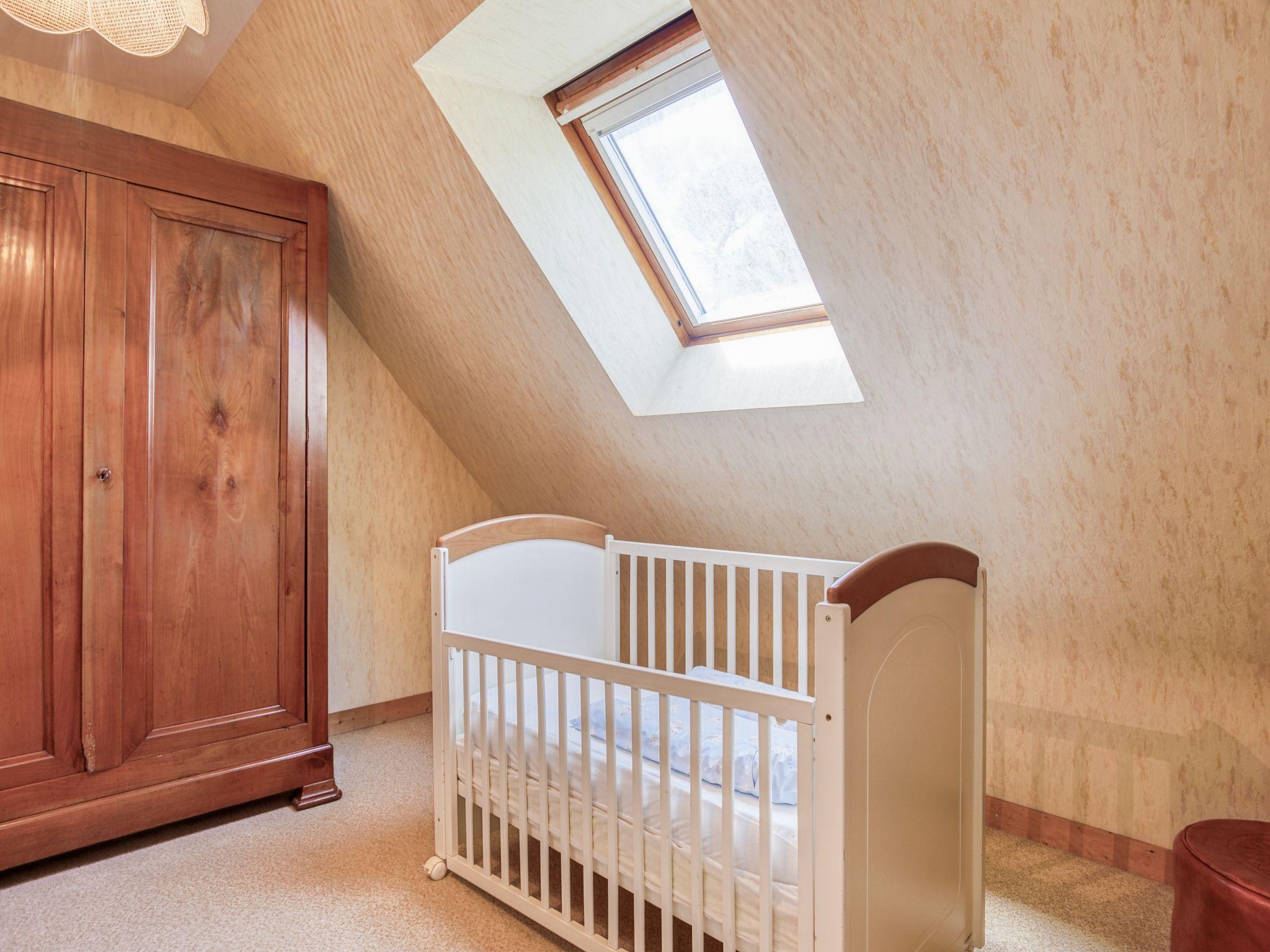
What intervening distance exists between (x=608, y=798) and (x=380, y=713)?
Result: 197cm

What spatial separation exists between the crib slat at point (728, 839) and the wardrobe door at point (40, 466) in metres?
1.78

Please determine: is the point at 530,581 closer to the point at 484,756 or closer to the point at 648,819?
the point at 484,756

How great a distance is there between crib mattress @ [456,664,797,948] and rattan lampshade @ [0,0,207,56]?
157 cm

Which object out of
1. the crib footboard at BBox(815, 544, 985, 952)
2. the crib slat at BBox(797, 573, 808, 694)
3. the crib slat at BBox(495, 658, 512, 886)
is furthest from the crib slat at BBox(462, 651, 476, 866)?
the crib footboard at BBox(815, 544, 985, 952)

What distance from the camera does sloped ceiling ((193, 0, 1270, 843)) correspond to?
1211 millimetres

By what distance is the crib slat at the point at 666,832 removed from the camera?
1413mm

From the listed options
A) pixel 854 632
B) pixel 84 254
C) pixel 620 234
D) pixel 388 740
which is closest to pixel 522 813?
pixel 854 632

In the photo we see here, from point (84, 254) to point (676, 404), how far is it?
1682mm

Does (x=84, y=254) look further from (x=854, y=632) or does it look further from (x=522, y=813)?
(x=854, y=632)

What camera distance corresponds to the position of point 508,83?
2.07 m

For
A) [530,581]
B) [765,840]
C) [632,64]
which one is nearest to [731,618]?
[530,581]

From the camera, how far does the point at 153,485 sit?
214cm

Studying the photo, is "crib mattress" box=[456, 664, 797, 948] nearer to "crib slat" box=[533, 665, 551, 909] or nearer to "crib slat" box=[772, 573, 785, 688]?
"crib slat" box=[533, 665, 551, 909]

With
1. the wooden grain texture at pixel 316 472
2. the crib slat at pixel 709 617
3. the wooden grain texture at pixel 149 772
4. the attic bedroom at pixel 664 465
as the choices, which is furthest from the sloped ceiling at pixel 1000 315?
the wooden grain texture at pixel 149 772
